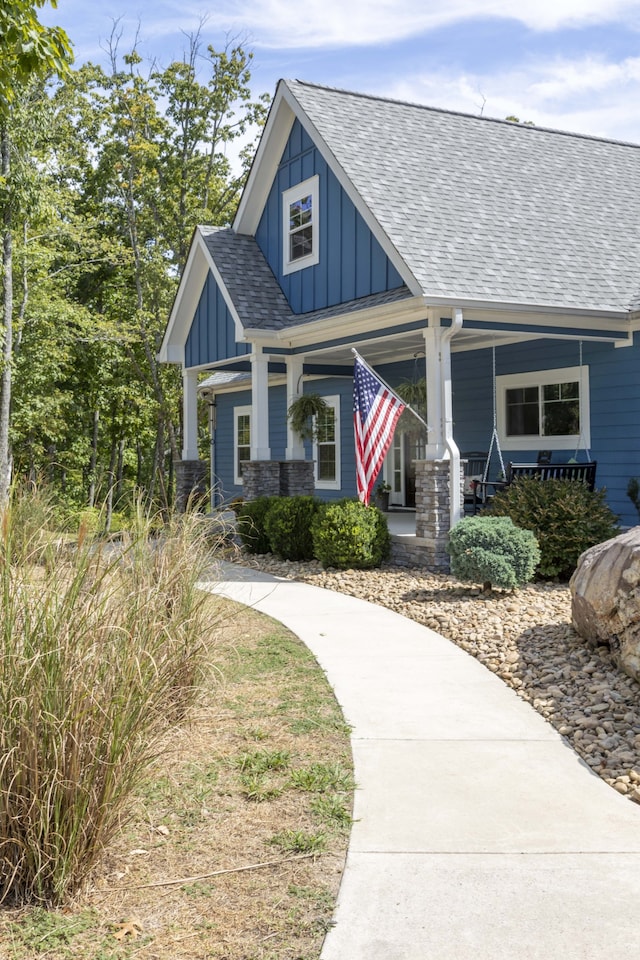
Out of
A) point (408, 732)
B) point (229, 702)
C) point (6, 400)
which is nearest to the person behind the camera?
point (408, 732)

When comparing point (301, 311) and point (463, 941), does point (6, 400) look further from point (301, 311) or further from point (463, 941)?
point (463, 941)

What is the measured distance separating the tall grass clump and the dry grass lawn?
0.17m

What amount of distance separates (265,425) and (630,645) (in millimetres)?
8433

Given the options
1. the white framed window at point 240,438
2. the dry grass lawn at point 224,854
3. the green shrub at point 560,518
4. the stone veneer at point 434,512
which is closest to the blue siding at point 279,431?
the white framed window at point 240,438

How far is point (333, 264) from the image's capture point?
12750mm

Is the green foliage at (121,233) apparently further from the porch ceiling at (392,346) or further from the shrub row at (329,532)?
the shrub row at (329,532)

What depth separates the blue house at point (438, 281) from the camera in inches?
429

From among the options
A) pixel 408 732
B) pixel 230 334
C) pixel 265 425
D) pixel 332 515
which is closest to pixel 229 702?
pixel 408 732

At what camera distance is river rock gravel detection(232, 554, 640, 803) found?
492cm

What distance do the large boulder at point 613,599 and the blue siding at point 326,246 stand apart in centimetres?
577

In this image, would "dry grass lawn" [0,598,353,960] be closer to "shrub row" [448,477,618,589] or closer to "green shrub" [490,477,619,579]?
"shrub row" [448,477,618,589]

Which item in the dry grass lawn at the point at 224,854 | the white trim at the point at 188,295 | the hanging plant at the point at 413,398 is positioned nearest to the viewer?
the dry grass lawn at the point at 224,854

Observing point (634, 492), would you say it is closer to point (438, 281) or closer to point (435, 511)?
point (435, 511)

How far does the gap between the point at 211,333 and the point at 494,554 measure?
8.16 metres
